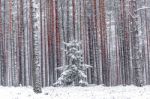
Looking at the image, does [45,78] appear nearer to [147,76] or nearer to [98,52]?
[98,52]

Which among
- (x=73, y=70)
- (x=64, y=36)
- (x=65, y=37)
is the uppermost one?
(x=64, y=36)

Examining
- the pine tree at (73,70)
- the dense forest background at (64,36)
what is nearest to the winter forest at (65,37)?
the dense forest background at (64,36)

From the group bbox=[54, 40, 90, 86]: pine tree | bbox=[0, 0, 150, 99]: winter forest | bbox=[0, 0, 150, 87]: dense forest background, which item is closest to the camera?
bbox=[54, 40, 90, 86]: pine tree

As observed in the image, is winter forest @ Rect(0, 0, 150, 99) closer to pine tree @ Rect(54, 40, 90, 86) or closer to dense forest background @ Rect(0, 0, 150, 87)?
dense forest background @ Rect(0, 0, 150, 87)

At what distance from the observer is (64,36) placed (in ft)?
109

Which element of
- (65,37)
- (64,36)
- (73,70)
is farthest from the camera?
(65,37)

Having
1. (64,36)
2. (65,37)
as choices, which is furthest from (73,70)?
(65,37)

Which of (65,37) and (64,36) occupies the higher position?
(64,36)

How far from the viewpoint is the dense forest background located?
32.1 metres

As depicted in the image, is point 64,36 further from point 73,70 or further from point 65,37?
point 73,70

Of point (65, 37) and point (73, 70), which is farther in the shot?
point (65, 37)

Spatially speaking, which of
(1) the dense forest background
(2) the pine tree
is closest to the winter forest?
(1) the dense forest background

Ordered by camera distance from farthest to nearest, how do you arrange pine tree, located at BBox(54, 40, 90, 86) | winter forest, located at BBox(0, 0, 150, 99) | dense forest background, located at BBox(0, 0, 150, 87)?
dense forest background, located at BBox(0, 0, 150, 87)
winter forest, located at BBox(0, 0, 150, 99)
pine tree, located at BBox(54, 40, 90, 86)

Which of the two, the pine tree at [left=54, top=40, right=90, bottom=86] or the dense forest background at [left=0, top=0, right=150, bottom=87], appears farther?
the dense forest background at [left=0, top=0, right=150, bottom=87]
